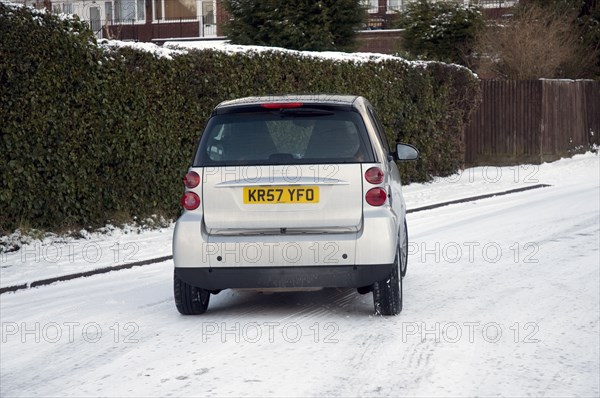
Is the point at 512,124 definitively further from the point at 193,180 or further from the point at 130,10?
the point at 130,10

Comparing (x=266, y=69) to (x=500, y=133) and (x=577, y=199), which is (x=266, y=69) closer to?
(x=577, y=199)

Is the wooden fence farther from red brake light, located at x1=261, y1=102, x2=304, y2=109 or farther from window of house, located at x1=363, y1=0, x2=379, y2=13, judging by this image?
red brake light, located at x1=261, y1=102, x2=304, y2=109

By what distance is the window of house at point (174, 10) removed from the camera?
173 ft

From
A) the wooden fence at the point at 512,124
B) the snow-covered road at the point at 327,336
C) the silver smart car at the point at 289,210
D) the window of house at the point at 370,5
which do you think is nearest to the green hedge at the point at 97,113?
the snow-covered road at the point at 327,336

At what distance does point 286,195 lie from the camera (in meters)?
7.95

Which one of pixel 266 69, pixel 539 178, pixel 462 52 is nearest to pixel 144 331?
pixel 266 69

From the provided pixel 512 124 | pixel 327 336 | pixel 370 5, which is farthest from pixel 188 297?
pixel 370 5

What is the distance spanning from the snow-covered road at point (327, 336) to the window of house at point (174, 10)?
141 feet

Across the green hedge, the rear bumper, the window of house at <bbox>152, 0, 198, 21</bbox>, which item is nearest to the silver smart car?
the rear bumper

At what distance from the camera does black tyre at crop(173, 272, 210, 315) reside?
8.47m

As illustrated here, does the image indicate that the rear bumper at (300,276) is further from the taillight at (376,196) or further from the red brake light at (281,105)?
the red brake light at (281,105)

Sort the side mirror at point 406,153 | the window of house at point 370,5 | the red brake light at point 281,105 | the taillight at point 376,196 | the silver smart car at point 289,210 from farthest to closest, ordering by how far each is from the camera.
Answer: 1. the window of house at point 370,5
2. the side mirror at point 406,153
3. the red brake light at point 281,105
4. the taillight at point 376,196
5. the silver smart car at point 289,210

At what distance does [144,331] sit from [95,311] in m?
1.13

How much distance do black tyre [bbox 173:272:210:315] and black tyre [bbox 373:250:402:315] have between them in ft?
5.08
